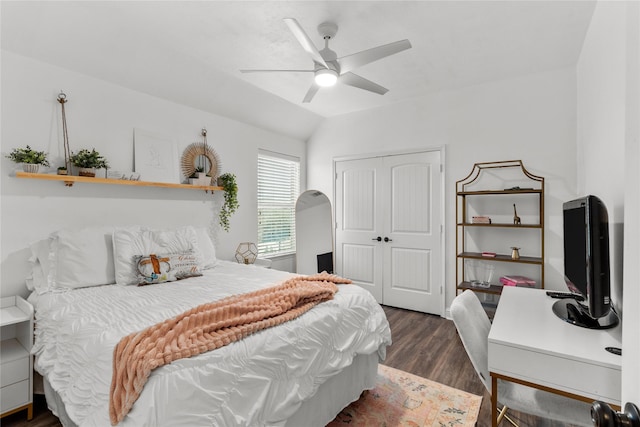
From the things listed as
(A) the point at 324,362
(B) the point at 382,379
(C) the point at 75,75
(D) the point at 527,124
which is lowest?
(B) the point at 382,379

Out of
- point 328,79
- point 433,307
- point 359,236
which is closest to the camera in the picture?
point 328,79

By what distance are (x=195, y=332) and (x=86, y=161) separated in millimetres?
2062

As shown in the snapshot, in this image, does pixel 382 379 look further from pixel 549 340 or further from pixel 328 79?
pixel 328 79

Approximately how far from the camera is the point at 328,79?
2.34 metres

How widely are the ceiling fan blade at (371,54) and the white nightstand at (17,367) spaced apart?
106 inches

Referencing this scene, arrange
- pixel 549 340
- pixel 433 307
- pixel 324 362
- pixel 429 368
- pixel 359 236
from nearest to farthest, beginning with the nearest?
1. pixel 549 340
2. pixel 324 362
3. pixel 429 368
4. pixel 433 307
5. pixel 359 236

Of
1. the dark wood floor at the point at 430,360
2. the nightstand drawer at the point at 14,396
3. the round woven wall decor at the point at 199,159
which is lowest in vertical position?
the dark wood floor at the point at 430,360

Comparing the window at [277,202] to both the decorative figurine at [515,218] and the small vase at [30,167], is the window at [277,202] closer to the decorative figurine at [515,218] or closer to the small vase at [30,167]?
the small vase at [30,167]

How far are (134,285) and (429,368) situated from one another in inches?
97.8

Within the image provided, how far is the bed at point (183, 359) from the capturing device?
1.24 metres

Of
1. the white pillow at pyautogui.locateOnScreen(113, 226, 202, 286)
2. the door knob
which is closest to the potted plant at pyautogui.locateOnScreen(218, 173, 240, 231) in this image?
the white pillow at pyautogui.locateOnScreen(113, 226, 202, 286)

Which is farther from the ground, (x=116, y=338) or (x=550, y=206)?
(x=550, y=206)

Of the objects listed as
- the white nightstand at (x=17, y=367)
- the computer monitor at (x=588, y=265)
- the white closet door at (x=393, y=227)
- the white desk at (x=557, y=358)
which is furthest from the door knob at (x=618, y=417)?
the white closet door at (x=393, y=227)

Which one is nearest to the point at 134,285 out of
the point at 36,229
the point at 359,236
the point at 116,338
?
the point at 36,229
